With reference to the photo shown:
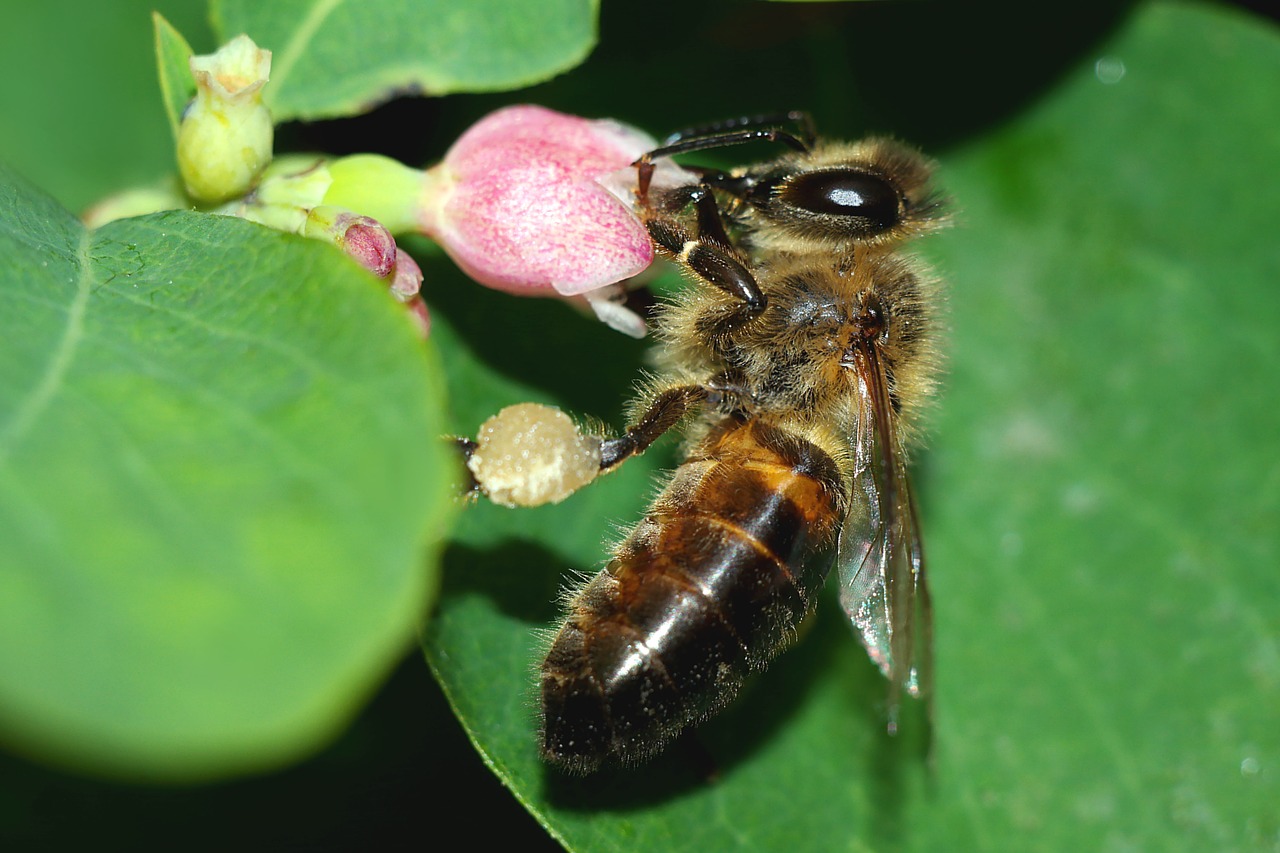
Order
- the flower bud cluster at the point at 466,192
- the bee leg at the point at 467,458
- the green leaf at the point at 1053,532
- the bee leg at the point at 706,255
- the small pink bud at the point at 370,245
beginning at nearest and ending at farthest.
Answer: the small pink bud at the point at 370,245, the flower bud cluster at the point at 466,192, the bee leg at the point at 467,458, the bee leg at the point at 706,255, the green leaf at the point at 1053,532

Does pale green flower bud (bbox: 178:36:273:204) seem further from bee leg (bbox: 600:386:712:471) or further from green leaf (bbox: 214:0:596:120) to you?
bee leg (bbox: 600:386:712:471)

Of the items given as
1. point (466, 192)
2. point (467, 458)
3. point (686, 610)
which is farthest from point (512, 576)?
point (466, 192)

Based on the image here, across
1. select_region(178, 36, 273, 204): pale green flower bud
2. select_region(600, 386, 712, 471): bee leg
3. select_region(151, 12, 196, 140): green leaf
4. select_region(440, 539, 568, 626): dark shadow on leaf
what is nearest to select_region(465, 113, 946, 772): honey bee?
select_region(600, 386, 712, 471): bee leg

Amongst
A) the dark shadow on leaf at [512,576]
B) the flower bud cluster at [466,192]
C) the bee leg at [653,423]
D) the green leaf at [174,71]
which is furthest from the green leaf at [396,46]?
the dark shadow on leaf at [512,576]

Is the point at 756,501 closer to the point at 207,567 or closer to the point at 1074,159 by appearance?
the point at 207,567

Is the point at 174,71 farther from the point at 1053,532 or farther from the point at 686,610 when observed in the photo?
the point at 1053,532

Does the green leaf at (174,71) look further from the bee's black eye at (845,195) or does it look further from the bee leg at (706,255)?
the bee's black eye at (845,195)
